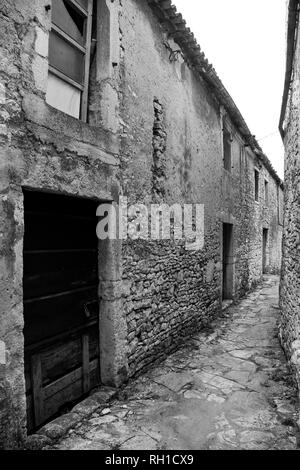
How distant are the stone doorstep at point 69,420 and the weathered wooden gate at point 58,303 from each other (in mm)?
121

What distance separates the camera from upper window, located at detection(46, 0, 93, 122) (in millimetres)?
2859

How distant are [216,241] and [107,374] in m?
4.15

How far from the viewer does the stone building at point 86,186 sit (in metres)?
2.27

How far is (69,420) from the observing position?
279 centimetres

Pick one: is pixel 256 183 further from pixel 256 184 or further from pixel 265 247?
pixel 265 247

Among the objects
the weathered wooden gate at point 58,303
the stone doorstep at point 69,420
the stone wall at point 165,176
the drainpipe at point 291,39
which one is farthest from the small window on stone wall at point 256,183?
the stone doorstep at point 69,420

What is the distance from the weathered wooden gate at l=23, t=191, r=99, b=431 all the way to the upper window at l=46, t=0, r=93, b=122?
93cm

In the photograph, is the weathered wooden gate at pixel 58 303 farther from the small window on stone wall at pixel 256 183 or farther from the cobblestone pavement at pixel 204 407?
the small window on stone wall at pixel 256 183

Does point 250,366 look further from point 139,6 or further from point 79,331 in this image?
point 139,6

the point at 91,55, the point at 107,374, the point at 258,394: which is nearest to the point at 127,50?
the point at 91,55

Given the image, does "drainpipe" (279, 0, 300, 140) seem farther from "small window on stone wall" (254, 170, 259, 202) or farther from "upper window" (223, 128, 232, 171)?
"small window on stone wall" (254, 170, 259, 202)

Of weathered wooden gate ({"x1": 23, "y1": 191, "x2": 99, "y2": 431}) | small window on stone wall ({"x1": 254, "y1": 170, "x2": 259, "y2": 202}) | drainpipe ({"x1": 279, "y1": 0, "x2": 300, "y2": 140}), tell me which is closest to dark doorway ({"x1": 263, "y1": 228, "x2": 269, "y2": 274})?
small window on stone wall ({"x1": 254, "y1": 170, "x2": 259, "y2": 202})

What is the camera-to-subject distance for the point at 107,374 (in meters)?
3.39

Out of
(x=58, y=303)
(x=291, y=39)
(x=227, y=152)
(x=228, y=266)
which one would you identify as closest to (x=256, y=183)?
(x=227, y=152)
